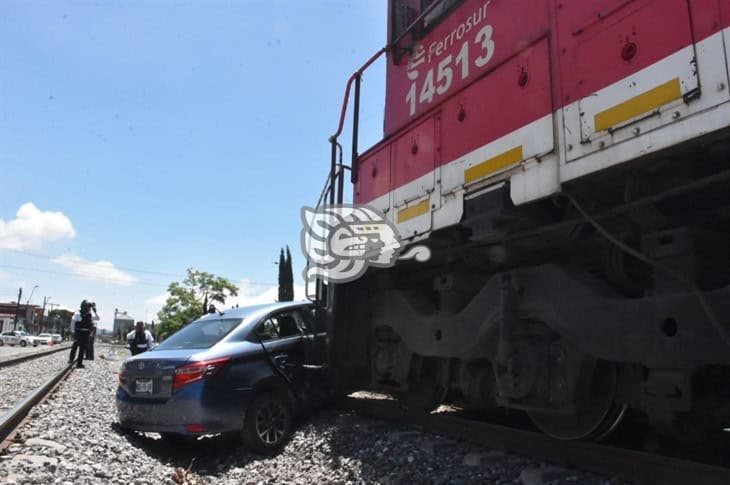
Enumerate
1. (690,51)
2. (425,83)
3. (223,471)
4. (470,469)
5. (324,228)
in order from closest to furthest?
1. (690,51)
2. (470,469)
3. (223,471)
4. (425,83)
5. (324,228)

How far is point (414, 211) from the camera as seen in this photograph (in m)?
4.88

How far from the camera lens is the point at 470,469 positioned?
4.09 metres

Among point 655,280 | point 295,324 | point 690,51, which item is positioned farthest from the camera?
point 295,324

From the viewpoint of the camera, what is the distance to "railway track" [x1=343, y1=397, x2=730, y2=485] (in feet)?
10.6

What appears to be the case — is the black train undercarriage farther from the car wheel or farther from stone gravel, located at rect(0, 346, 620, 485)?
the car wheel

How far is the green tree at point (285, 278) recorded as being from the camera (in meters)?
36.0

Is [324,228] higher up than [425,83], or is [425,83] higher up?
[425,83]

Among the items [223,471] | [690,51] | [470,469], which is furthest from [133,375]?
[690,51]

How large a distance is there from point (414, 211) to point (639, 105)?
7.75ft

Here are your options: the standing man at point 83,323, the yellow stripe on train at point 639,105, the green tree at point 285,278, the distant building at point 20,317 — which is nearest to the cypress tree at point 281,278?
the green tree at point 285,278

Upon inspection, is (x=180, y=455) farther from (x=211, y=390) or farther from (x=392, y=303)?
(x=392, y=303)

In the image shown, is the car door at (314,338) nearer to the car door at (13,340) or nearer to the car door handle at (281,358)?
the car door handle at (281,358)

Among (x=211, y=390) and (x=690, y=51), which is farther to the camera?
(x=211, y=390)

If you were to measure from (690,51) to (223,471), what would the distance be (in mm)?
4759
